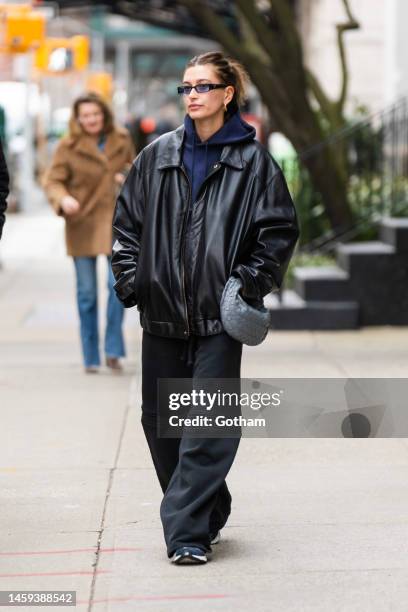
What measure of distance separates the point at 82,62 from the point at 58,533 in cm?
3114

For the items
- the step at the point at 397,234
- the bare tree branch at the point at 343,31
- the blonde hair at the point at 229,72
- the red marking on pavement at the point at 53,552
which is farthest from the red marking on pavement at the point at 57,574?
the bare tree branch at the point at 343,31

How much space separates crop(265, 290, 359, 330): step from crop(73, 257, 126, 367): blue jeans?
2.34m

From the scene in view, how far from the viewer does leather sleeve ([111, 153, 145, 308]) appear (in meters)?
5.30

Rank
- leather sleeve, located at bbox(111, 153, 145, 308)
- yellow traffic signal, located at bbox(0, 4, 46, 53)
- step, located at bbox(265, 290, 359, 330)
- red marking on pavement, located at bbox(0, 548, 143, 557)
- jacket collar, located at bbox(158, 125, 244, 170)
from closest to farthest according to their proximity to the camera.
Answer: jacket collar, located at bbox(158, 125, 244, 170) < leather sleeve, located at bbox(111, 153, 145, 308) < red marking on pavement, located at bbox(0, 548, 143, 557) < step, located at bbox(265, 290, 359, 330) < yellow traffic signal, located at bbox(0, 4, 46, 53)

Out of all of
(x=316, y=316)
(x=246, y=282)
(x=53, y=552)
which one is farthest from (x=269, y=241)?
(x=316, y=316)

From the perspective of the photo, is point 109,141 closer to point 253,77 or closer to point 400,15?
point 253,77

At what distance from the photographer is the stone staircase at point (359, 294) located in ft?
38.8

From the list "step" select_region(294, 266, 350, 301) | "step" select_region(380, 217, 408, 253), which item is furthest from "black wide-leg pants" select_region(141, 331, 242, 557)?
"step" select_region(380, 217, 408, 253)

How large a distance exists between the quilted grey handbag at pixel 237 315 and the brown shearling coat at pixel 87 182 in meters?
4.55

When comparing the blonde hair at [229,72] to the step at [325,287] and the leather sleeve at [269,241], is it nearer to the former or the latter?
the leather sleeve at [269,241]

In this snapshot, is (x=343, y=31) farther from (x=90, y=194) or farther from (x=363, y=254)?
(x=90, y=194)

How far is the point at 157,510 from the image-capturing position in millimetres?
6055

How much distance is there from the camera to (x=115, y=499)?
628 cm

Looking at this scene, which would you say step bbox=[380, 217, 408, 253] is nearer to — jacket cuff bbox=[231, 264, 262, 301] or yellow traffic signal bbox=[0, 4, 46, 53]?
jacket cuff bbox=[231, 264, 262, 301]
